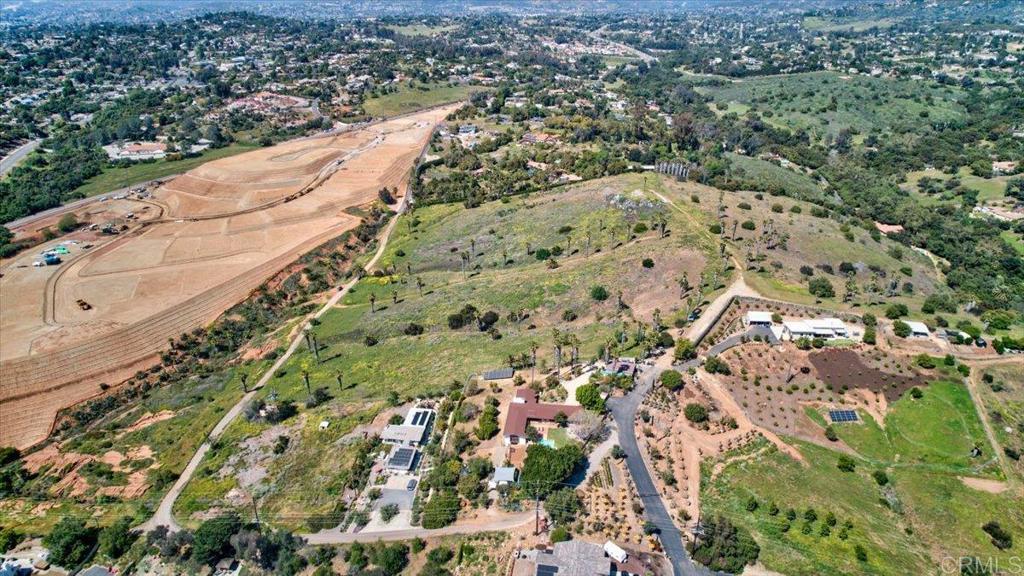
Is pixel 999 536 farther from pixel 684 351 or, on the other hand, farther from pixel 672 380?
pixel 684 351

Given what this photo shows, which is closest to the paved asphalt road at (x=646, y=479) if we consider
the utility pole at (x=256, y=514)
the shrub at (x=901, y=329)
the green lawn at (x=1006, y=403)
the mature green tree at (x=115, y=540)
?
the shrub at (x=901, y=329)

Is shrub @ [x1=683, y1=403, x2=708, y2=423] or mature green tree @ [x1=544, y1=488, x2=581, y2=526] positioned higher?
shrub @ [x1=683, y1=403, x2=708, y2=423]

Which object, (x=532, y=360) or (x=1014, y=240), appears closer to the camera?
(x=532, y=360)

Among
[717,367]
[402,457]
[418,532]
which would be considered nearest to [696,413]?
[717,367]

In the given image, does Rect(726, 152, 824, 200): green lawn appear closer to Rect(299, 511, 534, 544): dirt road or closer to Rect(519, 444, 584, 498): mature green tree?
Rect(519, 444, 584, 498): mature green tree

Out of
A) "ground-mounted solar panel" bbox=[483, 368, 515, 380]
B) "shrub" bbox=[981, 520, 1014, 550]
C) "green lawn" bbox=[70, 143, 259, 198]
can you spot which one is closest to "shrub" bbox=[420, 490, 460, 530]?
"ground-mounted solar panel" bbox=[483, 368, 515, 380]
